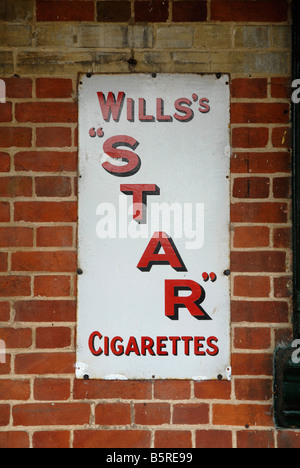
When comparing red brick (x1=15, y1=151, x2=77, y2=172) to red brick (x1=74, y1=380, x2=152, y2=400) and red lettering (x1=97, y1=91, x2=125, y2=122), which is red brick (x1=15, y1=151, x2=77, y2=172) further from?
red brick (x1=74, y1=380, x2=152, y2=400)

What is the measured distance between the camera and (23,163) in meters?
1.88

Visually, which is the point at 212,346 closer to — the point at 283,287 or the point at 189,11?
the point at 283,287

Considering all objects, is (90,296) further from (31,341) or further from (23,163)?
(23,163)

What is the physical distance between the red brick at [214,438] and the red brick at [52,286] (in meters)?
0.75

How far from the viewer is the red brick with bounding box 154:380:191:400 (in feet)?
6.08

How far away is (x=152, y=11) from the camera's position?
1881 mm

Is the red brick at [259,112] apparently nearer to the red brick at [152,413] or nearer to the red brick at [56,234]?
the red brick at [56,234]

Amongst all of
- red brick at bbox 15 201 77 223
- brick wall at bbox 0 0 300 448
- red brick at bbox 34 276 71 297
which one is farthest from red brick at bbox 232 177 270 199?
red brick at bbox 34 276 71 297

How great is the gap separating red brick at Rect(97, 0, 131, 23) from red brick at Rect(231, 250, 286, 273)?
102cm

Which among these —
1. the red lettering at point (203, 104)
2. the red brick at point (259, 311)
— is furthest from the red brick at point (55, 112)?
the red brick at point (259, 311)

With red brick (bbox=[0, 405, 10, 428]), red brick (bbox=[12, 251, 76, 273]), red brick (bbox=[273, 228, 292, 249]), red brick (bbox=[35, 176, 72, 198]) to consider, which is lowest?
red brick (bbox=[0, 405, 10, 428])

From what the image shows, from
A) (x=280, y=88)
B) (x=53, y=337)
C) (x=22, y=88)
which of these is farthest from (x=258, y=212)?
(x=22, y=88)

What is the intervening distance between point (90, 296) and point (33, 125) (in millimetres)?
709
